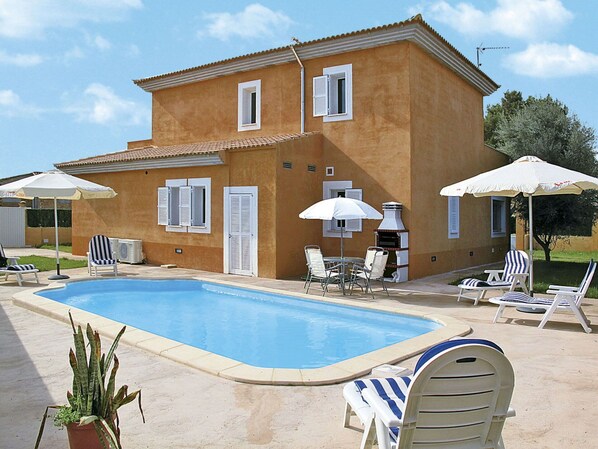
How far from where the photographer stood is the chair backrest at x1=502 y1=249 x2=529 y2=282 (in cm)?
1059

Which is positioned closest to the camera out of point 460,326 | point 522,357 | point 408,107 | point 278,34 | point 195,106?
point 522,357

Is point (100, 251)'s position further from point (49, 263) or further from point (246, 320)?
point (246, 320)

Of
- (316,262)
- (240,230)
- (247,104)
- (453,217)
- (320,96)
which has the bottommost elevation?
(316,262)

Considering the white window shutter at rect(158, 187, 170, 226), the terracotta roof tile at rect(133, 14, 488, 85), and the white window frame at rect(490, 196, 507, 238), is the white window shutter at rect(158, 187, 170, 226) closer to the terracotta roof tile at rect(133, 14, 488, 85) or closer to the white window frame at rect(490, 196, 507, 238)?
the terracotta roof tile at rect(133, 14, 488, 85)

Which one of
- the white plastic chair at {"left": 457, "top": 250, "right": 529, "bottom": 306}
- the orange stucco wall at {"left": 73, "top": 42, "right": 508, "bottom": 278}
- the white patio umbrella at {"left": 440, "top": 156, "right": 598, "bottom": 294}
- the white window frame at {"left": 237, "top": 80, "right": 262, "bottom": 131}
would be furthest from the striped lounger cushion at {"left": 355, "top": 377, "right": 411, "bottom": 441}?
the white window frame at {"left": 237, "top": 80, "right": 262, "bottom": 131}

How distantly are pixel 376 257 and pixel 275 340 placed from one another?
3942 mm

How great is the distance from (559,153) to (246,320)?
13.4 meters

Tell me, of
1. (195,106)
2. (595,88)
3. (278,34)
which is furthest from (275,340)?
(595,88)

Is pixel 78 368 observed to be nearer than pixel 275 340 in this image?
Yes

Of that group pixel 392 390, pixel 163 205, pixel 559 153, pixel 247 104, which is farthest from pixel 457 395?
pixel 559 153

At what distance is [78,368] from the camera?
319 centimetres

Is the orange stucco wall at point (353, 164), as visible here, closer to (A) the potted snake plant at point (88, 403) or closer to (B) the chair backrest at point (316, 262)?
(B) the chair backrest at point (316, 262)

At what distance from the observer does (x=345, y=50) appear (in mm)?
14930

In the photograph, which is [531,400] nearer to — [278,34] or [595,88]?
[278,34]
